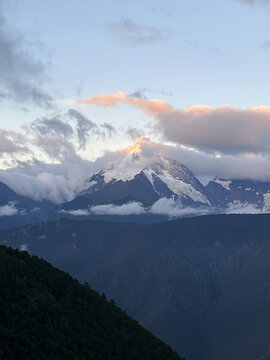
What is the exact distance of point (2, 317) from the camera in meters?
198

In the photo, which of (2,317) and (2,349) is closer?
(2,349)

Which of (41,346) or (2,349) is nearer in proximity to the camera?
(2,349)

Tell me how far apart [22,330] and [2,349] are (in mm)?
17241

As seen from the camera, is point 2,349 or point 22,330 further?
point 22,330

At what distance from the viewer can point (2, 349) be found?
178 m

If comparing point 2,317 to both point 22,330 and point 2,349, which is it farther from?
point 2,349

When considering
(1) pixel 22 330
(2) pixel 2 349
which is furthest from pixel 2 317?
(2) pixel 2 349

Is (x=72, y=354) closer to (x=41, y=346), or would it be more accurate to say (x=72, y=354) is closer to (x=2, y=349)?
(x=41, y=346)

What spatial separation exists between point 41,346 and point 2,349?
18729 millimetres

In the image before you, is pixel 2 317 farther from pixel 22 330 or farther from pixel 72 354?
pixel 72 354

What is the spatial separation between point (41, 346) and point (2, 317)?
49.7 feet

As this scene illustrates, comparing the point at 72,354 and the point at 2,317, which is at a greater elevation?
the point at 2,317

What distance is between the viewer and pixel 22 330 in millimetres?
195125

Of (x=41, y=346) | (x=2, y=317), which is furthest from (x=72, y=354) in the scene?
(x=2, y=317)
